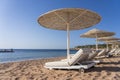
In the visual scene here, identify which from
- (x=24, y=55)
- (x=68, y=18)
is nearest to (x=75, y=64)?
(x=68, y=18)

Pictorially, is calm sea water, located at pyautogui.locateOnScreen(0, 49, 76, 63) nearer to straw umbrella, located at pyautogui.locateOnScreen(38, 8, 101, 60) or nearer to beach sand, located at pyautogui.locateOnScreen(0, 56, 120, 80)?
straw umbrella, located at pyautogui.locateOnScreen(38, 8, 101, 60)

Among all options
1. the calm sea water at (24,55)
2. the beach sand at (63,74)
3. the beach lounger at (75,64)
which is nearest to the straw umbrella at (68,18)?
the beach lounger at (75,64)

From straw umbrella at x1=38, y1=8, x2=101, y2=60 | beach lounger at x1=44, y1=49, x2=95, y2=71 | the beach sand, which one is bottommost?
the beach sand

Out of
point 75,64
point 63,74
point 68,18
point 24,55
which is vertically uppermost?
point 68,18

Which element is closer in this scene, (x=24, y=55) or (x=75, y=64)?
(x=75, y=64)

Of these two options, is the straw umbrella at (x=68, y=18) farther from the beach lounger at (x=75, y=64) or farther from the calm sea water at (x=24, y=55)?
the calm sea water at (x=24, y=55)

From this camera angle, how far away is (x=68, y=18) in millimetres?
6797

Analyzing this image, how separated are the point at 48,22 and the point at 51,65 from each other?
2337 mm

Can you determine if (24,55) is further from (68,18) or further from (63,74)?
(63,74)

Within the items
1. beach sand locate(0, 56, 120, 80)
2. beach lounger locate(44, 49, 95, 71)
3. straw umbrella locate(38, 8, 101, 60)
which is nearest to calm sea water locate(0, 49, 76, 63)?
straw umbrella locate(38, 8, 101, 60)

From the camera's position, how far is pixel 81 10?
5.88 meters

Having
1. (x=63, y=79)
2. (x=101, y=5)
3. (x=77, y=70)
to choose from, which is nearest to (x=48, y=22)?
(x=77, y=70)

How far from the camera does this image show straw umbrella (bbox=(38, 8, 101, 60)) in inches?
239

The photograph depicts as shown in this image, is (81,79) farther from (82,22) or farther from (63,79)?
(82,22)
